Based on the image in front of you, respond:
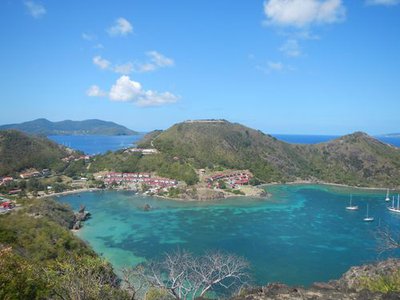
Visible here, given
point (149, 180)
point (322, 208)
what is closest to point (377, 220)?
point (322, 208)

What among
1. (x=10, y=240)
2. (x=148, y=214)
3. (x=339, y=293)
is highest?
(x=339, y=293)

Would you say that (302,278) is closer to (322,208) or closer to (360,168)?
(322,208)

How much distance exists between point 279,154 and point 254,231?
225 ft

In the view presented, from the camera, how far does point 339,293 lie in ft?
32.2

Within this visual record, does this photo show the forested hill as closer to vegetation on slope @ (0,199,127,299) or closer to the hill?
the hill

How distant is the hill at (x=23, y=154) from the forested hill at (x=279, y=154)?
2730 centimetres

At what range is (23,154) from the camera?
299ft

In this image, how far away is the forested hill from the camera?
9869 centimetres

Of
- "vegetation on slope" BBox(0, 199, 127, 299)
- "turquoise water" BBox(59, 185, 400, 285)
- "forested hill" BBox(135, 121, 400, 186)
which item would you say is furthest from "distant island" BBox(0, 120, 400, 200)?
"vegetation on slope" BBox(0, 199, 127, 299)

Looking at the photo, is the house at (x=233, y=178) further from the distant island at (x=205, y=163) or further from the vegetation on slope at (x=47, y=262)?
the vegetation on slope at (x=47, y=262)

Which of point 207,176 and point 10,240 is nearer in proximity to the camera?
point 10,240

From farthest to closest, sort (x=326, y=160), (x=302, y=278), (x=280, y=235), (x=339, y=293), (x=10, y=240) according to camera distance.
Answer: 1. (x=326, y=160)
2. (x=280, y=235)
3. (x=302, y=278)
4. (x=10, y=240)
5. (x=339, y=293)

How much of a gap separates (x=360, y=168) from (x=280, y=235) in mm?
69077

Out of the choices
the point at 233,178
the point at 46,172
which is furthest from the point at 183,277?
the point at 46,172
